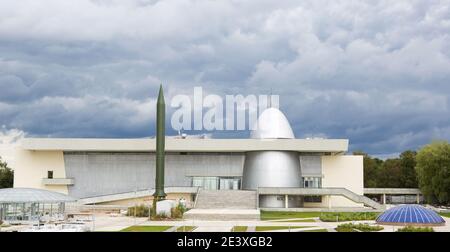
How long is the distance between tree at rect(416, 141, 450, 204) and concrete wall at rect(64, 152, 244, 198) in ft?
56.6

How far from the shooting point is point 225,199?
2023 inches

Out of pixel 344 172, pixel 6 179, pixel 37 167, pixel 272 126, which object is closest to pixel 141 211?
pixel 272 126

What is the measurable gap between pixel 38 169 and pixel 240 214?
2696cm

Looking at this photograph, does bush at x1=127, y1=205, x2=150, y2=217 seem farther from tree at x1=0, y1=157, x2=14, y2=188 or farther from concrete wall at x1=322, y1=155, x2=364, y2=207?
tree at x1=0, y1=157, x2=14, y2=188

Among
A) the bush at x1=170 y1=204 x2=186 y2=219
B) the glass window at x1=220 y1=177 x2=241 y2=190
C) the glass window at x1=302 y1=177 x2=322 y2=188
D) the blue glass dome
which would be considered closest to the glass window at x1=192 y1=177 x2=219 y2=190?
the glass window at x1=220 y1=177 x2=241 y2=190

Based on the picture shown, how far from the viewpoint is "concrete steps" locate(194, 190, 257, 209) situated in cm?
5019

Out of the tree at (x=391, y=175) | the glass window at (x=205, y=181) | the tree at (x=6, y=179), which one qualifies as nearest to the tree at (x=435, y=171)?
the tree at (x=391, y=175)

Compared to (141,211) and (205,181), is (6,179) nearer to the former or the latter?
(205,181)

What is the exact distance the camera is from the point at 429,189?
57.2 m

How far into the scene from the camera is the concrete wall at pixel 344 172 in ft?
194

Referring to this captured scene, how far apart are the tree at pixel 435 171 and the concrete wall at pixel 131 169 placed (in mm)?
17245

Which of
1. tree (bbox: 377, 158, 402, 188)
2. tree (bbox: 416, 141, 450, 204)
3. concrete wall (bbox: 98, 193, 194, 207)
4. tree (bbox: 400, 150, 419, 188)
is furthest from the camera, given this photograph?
tree (bbox: 377, 158, 402, 188)

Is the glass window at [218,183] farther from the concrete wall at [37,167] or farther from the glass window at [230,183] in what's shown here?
the concrete wall at [37,167]
